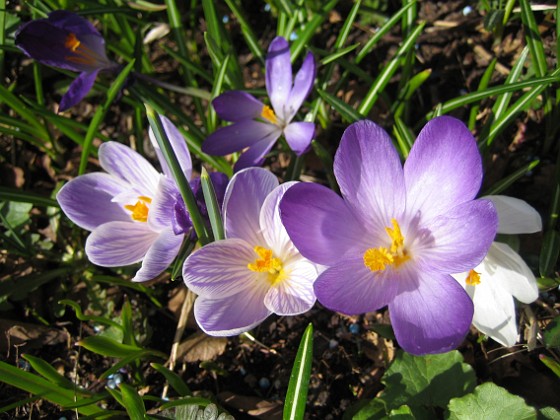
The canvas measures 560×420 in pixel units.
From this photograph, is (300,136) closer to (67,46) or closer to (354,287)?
(354,287)

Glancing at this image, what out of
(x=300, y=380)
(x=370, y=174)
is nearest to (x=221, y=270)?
(x=300, y=380)

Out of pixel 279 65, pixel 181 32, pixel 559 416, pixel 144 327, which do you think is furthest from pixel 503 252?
pixel 181 32

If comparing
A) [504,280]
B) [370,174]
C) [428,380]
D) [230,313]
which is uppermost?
[370,174]

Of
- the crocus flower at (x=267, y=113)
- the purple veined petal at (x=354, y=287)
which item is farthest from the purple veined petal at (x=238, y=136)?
the purple veined petal at (x=354, y=287)

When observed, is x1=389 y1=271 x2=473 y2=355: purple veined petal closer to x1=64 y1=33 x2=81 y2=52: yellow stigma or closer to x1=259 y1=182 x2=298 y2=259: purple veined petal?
x1=259 y1=182 x2=298 y2=259: purple veined petal

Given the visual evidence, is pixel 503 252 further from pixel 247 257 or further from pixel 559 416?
pixel 247 257

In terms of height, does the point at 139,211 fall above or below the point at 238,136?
below

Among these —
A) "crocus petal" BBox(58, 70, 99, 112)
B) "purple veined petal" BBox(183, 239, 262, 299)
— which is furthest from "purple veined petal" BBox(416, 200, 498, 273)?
"crocus petal" BBox(58, 70, 99, 112)
